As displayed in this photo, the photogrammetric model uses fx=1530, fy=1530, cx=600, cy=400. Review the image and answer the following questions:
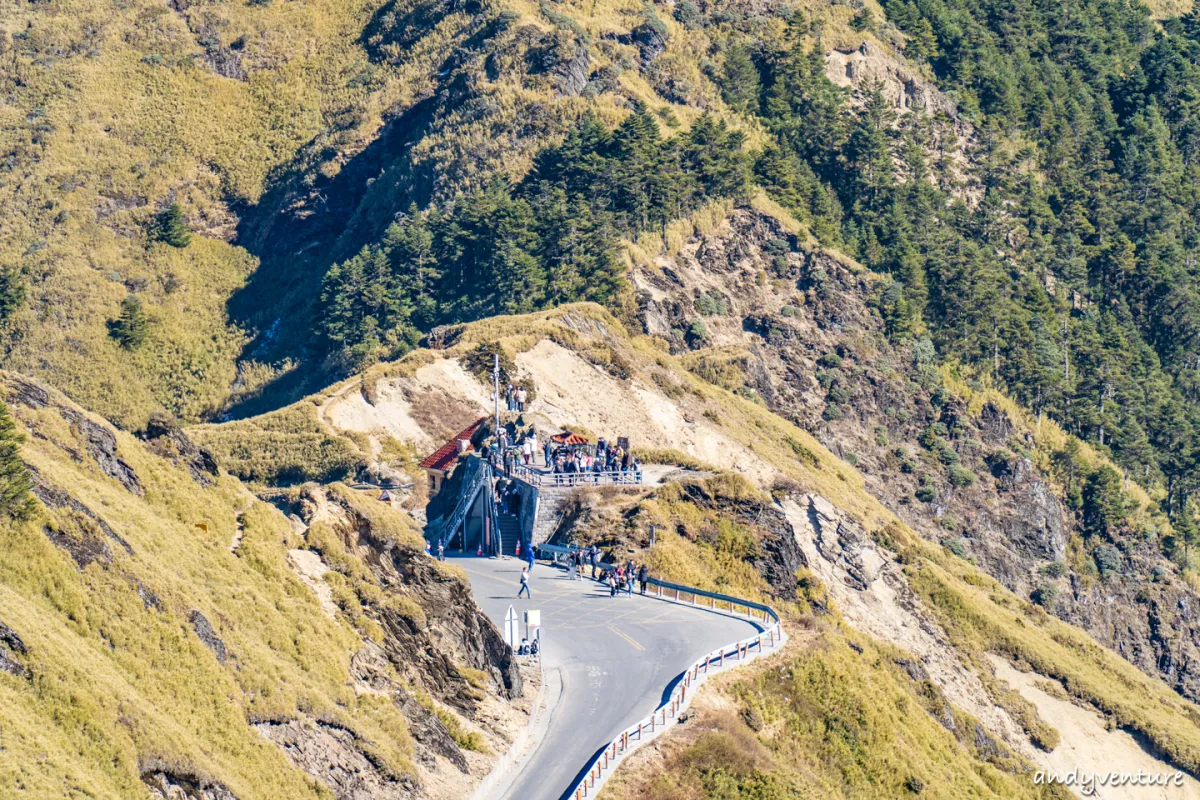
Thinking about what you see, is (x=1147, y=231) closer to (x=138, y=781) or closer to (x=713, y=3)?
(x=713, y=3)

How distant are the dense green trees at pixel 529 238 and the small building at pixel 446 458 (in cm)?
2055

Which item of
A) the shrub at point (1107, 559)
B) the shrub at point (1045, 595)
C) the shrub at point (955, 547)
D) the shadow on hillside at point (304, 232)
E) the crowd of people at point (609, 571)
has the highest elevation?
the crowd of people at point (609, 571)

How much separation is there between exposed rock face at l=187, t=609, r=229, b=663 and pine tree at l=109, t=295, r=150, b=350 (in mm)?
69012

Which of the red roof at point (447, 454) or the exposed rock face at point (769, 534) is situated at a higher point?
the exposed rock face at point (769, 534)

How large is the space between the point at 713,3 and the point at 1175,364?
44873 millimetres

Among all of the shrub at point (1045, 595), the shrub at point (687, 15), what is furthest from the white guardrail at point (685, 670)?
the shrub at point (687, 15)

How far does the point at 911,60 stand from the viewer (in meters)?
127

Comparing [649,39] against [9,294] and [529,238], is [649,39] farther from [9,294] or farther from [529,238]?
[9,294]

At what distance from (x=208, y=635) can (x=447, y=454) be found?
35.0 meters

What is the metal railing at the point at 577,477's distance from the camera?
48781mm

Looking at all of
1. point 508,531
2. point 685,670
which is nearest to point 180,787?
point 685,670

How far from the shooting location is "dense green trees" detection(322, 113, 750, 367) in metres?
84.3

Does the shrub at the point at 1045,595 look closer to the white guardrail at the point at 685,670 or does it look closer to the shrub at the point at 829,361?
the shrub at the point at 829,361

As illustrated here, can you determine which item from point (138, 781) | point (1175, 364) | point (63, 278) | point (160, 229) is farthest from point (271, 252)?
point (138, 781)
